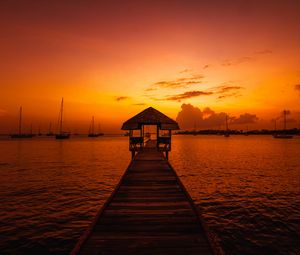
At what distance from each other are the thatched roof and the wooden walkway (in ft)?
31.1

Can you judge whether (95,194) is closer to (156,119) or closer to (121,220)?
(156,119)

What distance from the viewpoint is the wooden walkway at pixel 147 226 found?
4418 mm

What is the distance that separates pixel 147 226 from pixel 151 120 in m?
12.6

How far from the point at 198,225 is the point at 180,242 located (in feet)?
3.17

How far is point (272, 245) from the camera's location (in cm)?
779

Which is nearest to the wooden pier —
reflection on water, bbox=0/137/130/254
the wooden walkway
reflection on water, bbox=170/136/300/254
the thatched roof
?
the wooden walkway

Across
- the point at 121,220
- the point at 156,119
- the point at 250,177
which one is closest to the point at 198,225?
the point at 121,220

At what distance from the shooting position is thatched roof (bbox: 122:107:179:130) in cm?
1778

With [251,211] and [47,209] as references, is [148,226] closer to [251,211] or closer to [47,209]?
[251,211]

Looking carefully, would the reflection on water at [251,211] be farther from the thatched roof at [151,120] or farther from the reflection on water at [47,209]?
the reflection on water at [47,209]

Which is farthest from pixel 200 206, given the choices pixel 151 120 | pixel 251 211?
pixel 151 120

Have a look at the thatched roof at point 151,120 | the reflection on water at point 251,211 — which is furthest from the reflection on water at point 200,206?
the thatched roof at point 151,120

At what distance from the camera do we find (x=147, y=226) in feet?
17.8

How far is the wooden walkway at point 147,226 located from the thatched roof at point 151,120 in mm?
9465
